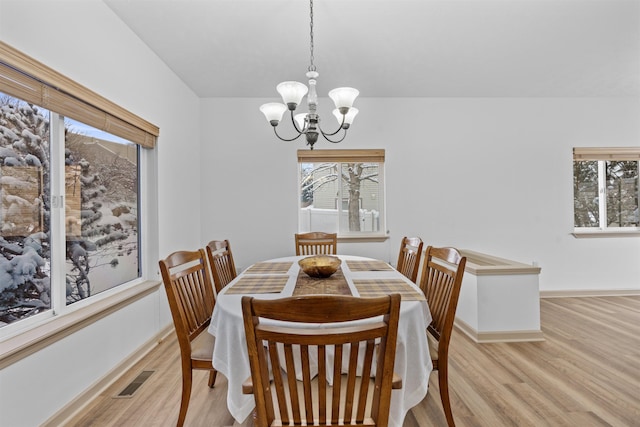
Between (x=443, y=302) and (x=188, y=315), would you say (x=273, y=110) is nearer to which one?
(x=188, y=315)

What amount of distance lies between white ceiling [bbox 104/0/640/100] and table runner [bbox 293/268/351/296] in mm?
1812

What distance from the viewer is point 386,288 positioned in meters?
1.66

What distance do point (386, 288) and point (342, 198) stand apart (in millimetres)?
2439

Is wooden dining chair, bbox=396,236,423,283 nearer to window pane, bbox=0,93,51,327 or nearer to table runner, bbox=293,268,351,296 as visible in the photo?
table runner, bbox=293,268,351,296

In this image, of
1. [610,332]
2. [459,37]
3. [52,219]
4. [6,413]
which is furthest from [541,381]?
[52,219]

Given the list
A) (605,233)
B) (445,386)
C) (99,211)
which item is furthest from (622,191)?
(99,211)

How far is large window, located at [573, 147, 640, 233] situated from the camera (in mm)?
4152

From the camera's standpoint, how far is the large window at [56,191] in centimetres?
154

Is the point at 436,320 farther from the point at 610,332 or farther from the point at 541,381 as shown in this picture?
the point at 610,332

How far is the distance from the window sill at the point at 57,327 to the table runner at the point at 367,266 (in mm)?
1644

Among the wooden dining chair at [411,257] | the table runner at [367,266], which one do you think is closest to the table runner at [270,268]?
the table runner at [367,266]

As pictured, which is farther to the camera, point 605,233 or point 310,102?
point 605,233

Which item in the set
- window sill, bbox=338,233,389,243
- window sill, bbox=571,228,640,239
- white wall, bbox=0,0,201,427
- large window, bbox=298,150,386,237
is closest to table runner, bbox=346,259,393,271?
window sill, bbox=338,233,389,243

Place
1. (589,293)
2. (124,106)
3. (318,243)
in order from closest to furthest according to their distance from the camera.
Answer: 1. (124,106)
2. (318,243)
3. (589,293)
